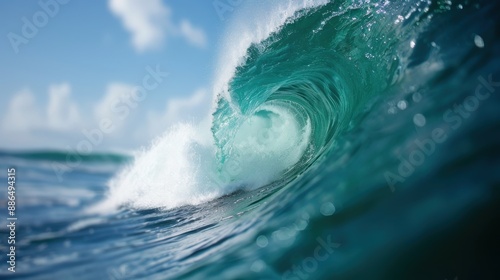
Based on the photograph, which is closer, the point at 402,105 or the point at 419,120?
the point at 419,120

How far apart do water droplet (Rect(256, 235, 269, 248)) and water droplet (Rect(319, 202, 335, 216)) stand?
1.90 ft

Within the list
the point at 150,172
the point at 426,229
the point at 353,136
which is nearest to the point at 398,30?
the point at 353,136

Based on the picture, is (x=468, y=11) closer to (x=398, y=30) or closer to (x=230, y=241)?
(x=398, y=30)

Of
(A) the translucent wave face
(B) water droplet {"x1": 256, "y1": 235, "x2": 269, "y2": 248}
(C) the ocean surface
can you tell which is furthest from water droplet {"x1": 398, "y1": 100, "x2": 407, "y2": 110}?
(A) the translucent wave face

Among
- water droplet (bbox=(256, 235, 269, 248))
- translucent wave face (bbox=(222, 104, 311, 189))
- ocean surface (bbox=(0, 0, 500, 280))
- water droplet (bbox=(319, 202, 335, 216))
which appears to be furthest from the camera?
translucent wave face (bbox=(222, 104, 311, 189))

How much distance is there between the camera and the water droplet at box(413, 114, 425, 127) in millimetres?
2979

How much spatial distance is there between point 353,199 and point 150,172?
27.5 feet

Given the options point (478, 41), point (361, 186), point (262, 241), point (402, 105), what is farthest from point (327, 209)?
point (478, 41)

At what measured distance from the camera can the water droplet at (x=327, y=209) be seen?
282 centimetres

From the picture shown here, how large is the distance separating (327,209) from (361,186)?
1.20 feet

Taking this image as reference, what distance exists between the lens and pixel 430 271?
2137 mm

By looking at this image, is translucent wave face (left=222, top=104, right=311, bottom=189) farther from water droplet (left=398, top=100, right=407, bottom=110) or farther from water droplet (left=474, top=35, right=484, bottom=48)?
water droplet (left=474, top=35, right=484, bottom=48)

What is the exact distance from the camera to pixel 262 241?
3.02m

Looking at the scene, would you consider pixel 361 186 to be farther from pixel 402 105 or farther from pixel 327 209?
pixel 402 105
